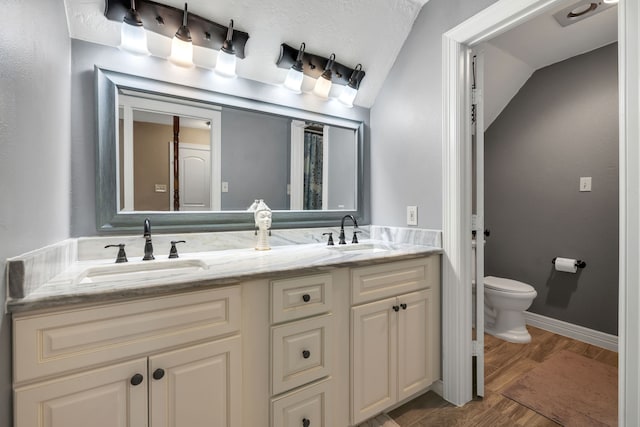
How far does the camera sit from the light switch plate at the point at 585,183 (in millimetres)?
2288

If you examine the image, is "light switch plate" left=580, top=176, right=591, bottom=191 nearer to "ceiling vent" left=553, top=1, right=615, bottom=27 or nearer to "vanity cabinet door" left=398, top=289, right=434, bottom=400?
"ceiling vent" left=553, top=1, right=615, bottom=27

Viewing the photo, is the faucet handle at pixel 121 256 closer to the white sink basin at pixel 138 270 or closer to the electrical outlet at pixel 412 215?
the white sink basin at pixel 138 270

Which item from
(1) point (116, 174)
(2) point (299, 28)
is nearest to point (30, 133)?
(1) point (116, 174)

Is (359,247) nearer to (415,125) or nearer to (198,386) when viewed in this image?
(415,125)

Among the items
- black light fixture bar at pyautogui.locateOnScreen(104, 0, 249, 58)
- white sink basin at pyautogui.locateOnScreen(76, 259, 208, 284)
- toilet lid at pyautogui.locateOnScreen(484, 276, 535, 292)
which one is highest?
black light fixture bar at pyautogui.locateOnScreen(104, 0, 249, 58)

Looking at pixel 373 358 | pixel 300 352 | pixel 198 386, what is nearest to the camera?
pixel 198 386

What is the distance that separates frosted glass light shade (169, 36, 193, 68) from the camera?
1.44m

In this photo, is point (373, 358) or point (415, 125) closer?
point (373, 358)

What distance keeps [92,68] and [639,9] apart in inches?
88.3

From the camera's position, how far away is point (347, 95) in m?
A: 2.05

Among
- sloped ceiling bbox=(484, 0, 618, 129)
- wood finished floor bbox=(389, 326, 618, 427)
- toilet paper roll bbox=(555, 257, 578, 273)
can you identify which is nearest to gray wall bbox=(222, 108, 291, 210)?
wood finished floor bbox=(389, 326, 618, 427)

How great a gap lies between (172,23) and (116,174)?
80 cm

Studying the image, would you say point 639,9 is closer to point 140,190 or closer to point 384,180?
point 384,180

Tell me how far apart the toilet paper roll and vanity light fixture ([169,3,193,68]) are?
309cm
